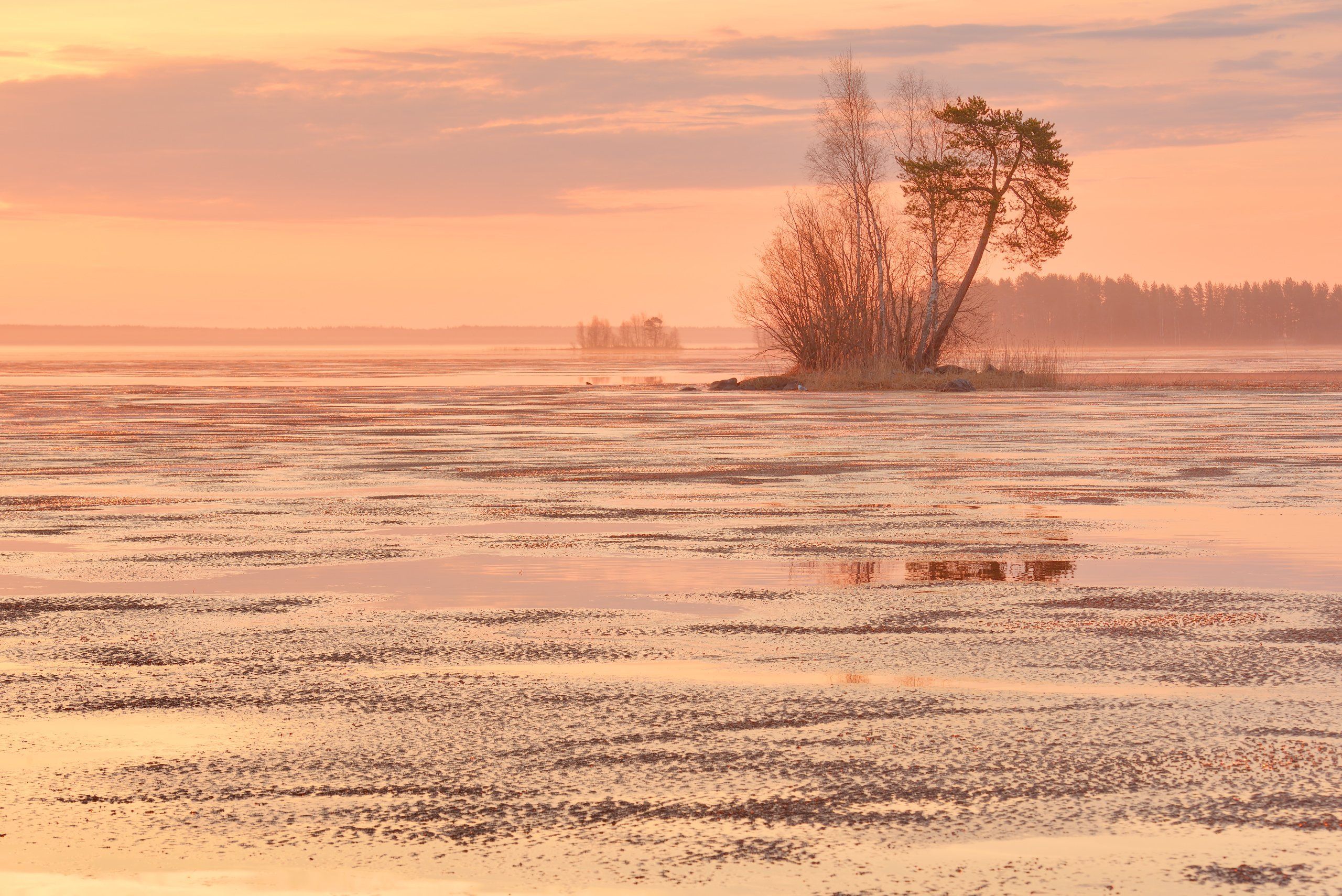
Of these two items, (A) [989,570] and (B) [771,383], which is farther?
(B) [771,383]

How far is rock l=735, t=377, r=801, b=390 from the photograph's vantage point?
53.3 m

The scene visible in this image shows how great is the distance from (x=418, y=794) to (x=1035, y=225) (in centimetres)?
5144

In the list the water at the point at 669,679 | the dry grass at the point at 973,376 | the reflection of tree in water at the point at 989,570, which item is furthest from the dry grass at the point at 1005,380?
the reflection of tree in water at the point at 989,570

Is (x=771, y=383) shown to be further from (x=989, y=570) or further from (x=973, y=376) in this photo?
(x=989, y=570)

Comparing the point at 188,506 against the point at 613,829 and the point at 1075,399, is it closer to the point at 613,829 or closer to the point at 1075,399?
the point at 613,829

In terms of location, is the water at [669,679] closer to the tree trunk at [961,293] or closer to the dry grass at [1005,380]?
the dry grass at [1005,380]

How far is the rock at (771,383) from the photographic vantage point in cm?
5334

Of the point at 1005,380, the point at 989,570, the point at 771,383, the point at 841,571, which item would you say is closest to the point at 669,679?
the point at 841,571

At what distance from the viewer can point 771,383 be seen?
53812 millimetres

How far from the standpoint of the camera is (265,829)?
5.32m

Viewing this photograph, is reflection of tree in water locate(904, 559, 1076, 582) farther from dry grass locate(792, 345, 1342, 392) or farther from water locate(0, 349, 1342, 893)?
dry grass locate(792, 345, 1342, 392)

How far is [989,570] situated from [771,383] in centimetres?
4240

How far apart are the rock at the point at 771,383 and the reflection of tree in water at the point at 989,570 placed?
4106 cm

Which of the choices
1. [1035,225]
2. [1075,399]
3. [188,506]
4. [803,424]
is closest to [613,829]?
[188,506]
